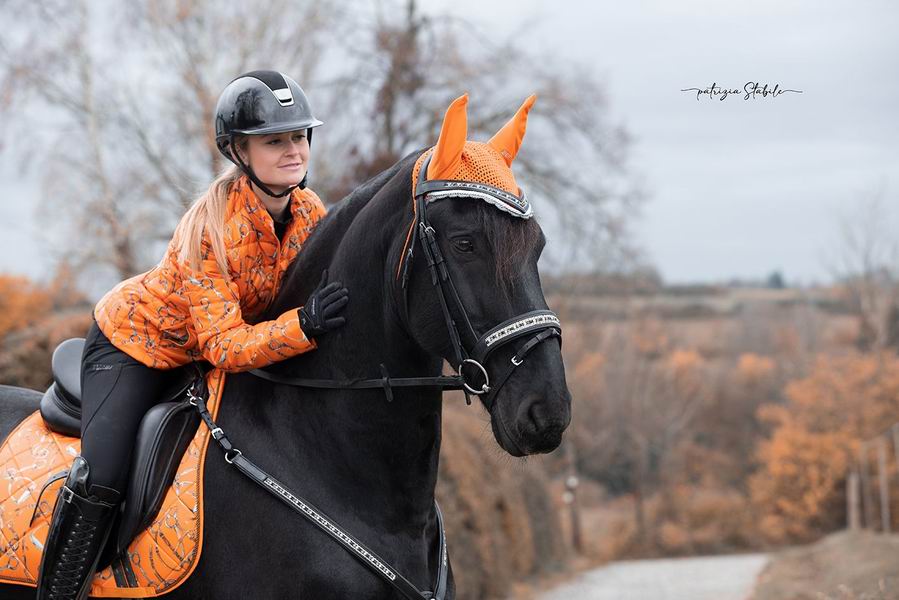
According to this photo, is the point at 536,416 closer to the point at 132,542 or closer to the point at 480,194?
the point at 480,194

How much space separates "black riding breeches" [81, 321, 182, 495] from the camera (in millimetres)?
2959

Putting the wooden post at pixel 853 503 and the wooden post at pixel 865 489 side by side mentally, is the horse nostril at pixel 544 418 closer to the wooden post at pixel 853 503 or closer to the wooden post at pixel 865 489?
the wooden post at pixel 853 503

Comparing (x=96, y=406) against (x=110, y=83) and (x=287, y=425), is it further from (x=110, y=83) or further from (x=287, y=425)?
(x=110, y=83)

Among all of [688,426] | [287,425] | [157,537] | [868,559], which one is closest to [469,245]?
[287,425]

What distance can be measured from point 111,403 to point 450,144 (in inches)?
59.3

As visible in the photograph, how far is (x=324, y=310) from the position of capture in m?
2.94

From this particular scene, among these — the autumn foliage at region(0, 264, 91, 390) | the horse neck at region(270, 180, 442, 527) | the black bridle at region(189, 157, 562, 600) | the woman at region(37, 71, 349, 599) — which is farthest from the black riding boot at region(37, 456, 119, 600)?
the autumn foliage at region(0, 264, 91, 390)

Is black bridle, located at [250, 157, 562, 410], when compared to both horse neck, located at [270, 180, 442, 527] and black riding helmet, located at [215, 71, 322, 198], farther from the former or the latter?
black riding helmet, located at [215, 71, 322, 198]

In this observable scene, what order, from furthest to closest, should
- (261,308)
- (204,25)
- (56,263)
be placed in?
(204,25)
(56,263)
(261,308)

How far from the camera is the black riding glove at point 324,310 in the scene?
9.62 ft

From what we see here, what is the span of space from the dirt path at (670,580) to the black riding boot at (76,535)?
1844cm

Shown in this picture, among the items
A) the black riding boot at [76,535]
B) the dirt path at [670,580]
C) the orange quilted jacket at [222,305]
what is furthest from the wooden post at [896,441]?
the black riding boot at [76,535]

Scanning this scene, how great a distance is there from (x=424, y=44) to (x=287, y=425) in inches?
677

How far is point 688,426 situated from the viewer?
44625mm
